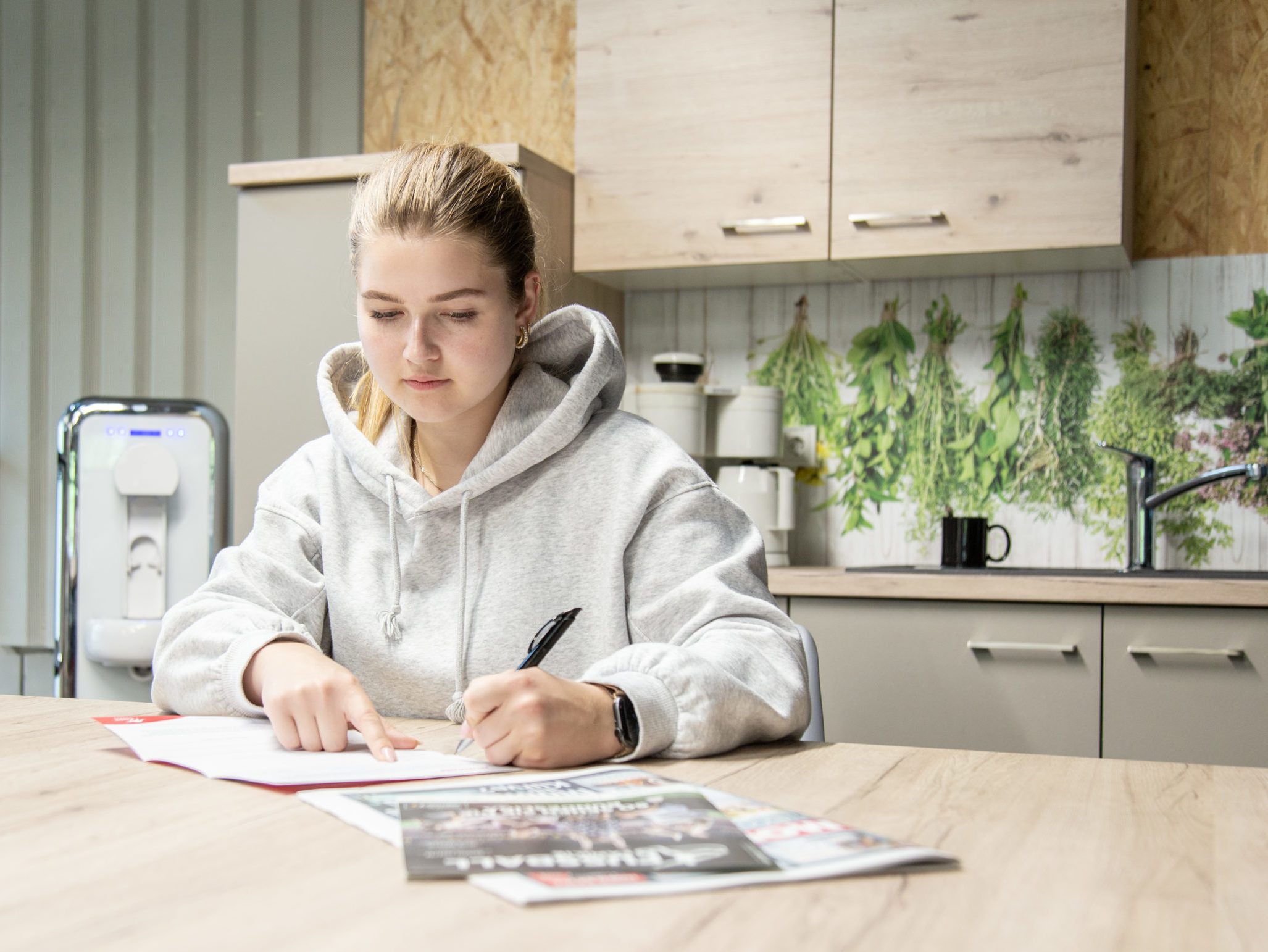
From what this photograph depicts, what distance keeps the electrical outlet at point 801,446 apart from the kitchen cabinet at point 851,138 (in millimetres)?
358

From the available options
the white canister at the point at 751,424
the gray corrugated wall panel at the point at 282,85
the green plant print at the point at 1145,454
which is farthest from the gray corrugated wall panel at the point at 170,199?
the green plant print at the point at 1145,454

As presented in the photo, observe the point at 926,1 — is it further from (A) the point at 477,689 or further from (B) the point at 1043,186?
(A) the point at 477,689

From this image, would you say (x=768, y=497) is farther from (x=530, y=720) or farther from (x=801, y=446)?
(x=530, y=720)

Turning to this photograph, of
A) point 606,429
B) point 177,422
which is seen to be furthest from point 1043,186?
point 177,422

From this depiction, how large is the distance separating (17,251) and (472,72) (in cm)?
139

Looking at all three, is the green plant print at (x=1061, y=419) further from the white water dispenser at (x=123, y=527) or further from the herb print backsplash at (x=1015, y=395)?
the white water dispenser at (x=123, y=527)

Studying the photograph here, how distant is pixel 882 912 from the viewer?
1.89 ft

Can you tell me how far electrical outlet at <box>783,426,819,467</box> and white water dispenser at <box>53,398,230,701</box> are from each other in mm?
1331

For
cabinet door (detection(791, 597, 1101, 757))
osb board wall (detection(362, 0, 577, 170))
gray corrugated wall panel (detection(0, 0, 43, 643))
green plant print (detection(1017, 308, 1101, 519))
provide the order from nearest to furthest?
cabinet door (detection(791, 597, 1101, 757)) < green plant print (detection(1017, 308, 1101, 519)) < osb board wall (detection(362, 0, 577, 170)) < gray corrugated wall panel (detection(0, 0, 43, 643))

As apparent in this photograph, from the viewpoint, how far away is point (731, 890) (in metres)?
0.60

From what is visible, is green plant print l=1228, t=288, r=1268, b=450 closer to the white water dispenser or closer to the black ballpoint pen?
the black ballpoint pen

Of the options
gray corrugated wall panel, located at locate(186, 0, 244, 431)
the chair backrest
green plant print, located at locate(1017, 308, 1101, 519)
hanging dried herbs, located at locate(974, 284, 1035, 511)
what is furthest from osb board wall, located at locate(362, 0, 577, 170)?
the chair backrest

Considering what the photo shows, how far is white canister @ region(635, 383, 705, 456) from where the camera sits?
268 centimetres

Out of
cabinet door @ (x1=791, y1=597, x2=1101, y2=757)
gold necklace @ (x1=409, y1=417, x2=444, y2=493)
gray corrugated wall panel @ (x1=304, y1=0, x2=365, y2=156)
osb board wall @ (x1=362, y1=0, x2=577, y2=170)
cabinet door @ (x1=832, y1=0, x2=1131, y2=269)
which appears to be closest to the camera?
gold necklace @ (x1=409, y1=417, x2=444, y2=493)
